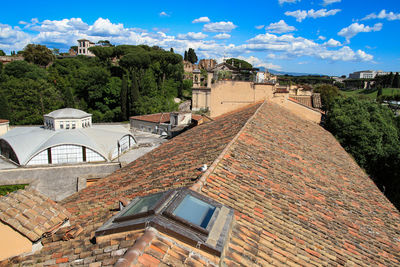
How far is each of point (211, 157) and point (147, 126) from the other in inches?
1257

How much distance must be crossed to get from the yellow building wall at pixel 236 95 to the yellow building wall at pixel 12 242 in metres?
14.1

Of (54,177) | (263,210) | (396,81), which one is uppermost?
(396,81)

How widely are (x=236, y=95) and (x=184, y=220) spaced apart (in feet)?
47.6

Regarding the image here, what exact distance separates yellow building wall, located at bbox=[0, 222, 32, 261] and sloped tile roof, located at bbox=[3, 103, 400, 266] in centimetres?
22

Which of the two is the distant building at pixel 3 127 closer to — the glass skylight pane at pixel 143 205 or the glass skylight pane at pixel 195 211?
the glass skylight pane at pixel 143 205

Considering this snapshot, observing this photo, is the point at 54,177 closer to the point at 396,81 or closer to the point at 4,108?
the point at 4,108

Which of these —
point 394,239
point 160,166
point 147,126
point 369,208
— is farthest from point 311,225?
point 147,126

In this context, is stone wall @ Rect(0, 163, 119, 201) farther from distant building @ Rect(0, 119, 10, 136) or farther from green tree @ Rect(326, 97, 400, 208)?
green tree @ Rect(326, 97, 400, 208)

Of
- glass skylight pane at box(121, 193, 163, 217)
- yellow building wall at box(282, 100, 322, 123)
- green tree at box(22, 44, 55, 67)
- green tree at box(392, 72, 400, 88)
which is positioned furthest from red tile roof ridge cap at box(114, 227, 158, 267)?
green tree at box(392, 72, 400, 88)

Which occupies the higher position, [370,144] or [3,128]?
[370,144]

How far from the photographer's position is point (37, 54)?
249 feet

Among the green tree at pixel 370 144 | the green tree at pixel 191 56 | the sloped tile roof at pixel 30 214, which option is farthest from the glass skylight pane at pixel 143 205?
the green tree at pixel 191 56

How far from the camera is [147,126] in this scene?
124ft

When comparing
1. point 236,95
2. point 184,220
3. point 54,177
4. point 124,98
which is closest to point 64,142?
point 54,177
